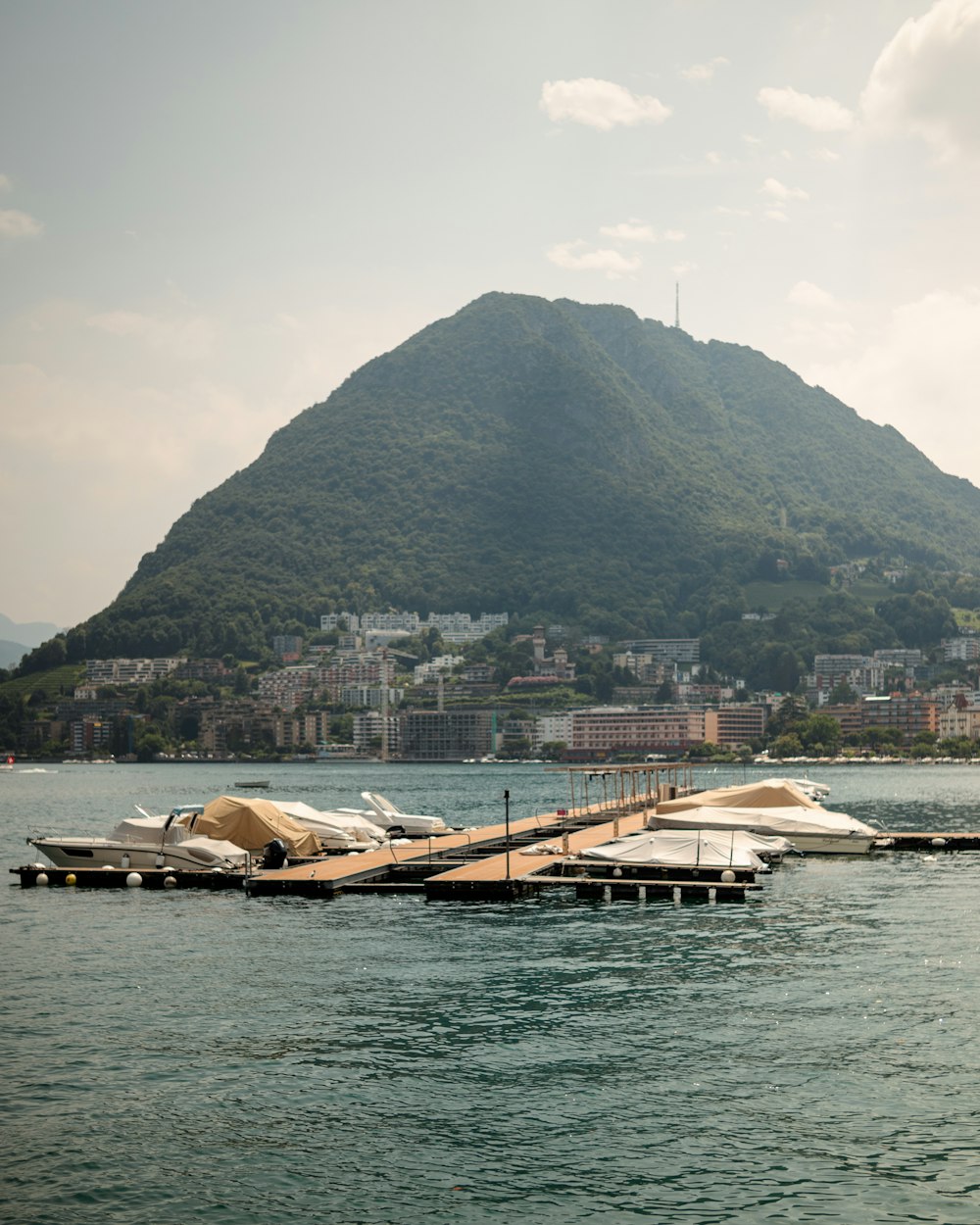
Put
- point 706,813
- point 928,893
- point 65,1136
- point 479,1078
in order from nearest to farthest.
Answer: point 65,1136
point 479,1078
point 928,893
point 706,813

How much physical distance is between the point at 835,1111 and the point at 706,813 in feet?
165

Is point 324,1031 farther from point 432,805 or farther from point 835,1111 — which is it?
point 432,805

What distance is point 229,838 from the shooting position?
59844 mm

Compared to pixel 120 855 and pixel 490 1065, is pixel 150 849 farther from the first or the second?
pixel 490 1065

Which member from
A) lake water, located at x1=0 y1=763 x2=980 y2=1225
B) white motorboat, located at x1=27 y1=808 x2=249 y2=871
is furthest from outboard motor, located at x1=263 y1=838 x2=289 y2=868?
lake water, located at x1=0 y1=763 x2=980 y2=1225

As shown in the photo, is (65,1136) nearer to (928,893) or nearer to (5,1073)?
(5,1073)

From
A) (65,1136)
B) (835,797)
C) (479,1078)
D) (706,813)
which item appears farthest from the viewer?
(835,797)

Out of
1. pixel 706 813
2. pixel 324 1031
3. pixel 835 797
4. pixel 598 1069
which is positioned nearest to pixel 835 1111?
pixel 598 1069

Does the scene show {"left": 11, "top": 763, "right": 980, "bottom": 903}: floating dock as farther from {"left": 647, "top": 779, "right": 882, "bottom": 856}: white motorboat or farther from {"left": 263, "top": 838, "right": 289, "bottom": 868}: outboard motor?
{"left": 647, "top": 779, "right": 882, "bottom": 856}: white motorboat

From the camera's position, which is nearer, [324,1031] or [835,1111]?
[835,1111]

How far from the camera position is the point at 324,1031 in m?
30.0

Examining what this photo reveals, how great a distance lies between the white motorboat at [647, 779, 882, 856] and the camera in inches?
2783

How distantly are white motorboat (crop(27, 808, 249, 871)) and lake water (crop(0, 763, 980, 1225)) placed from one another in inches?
322

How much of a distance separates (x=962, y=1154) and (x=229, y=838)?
4168 centimetres
